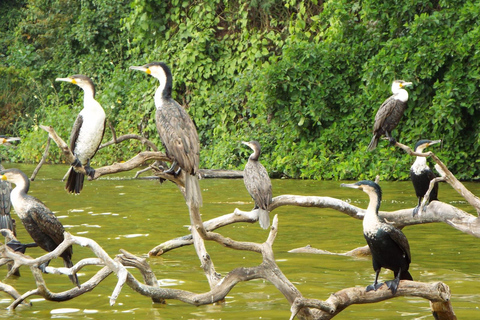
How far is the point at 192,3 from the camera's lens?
1684cm

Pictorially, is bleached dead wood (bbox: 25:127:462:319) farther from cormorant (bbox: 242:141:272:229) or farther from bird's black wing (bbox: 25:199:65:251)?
cormorant (bbox: 242:141:272:229)

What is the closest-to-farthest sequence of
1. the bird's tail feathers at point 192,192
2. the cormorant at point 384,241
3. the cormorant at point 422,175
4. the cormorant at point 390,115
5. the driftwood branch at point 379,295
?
the driftwood branch at point 379,295 → the cormorant at point 384,241 → the bird's tail feathers at point 192,192 → the cormorant at point 422,175 → the cormorant at point 390,115

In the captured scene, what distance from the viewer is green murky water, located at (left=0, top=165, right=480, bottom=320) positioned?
5.05m

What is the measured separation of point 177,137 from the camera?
16.2 feet

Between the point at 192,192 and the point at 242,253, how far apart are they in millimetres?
2423

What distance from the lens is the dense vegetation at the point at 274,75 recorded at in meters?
11.8

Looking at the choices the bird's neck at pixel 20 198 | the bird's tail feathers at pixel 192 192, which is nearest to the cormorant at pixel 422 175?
the bird's tail feathers at pixel 192 192

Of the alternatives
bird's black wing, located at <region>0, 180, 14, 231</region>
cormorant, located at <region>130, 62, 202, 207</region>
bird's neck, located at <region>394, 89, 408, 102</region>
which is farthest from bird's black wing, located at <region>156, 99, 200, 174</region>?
bird's neck, located at <region>394, 89, 408, 102</region>

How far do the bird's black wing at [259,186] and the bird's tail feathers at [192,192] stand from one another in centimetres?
174

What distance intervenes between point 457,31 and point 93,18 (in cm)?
1141

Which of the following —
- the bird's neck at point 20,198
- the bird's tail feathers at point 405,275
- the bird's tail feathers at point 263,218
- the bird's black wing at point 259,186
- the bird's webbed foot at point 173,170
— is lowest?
the bird's tail feathers at point 263,218

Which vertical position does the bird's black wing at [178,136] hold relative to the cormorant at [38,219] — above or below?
above

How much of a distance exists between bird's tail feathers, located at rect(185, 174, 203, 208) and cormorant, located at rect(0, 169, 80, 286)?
1079 millimetres

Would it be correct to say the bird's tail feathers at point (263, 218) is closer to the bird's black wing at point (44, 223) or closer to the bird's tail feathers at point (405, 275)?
the bird's black wing at point (44, 223)
